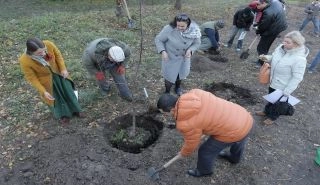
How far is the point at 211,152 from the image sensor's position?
380 cm

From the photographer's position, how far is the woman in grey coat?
16.0ft

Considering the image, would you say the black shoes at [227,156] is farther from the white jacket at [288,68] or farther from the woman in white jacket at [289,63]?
the white jacket at [288,68]

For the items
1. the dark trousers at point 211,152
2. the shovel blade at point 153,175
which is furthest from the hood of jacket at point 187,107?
the shovel blade at point 153,175

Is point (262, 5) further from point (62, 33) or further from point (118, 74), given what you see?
point (62, 33)

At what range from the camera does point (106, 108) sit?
546cm

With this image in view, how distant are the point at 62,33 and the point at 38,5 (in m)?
8.09

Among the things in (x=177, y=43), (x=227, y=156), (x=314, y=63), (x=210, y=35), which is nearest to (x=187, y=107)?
(x=227, y=156)

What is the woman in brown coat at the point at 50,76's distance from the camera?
402 centimetres

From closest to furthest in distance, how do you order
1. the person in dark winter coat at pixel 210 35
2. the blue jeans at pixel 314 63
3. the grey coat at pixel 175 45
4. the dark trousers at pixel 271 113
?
1. the grey coat at pixel 175 45
2. the dark trousers at pixel 271 113
3. the blue jeans at pixel 314 63
4. the person in dark winter coat at pixel 210 35

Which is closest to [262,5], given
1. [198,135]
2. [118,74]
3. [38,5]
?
[118,74]

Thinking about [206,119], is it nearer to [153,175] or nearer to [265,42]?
[153,175]

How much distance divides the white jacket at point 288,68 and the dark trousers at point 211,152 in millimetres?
1349

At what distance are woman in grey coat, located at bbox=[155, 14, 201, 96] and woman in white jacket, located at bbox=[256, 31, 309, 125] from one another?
4.06 ft

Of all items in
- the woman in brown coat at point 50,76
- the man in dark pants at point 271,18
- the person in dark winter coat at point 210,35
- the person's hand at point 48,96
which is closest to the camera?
the woman in brown coat at point 50,76
